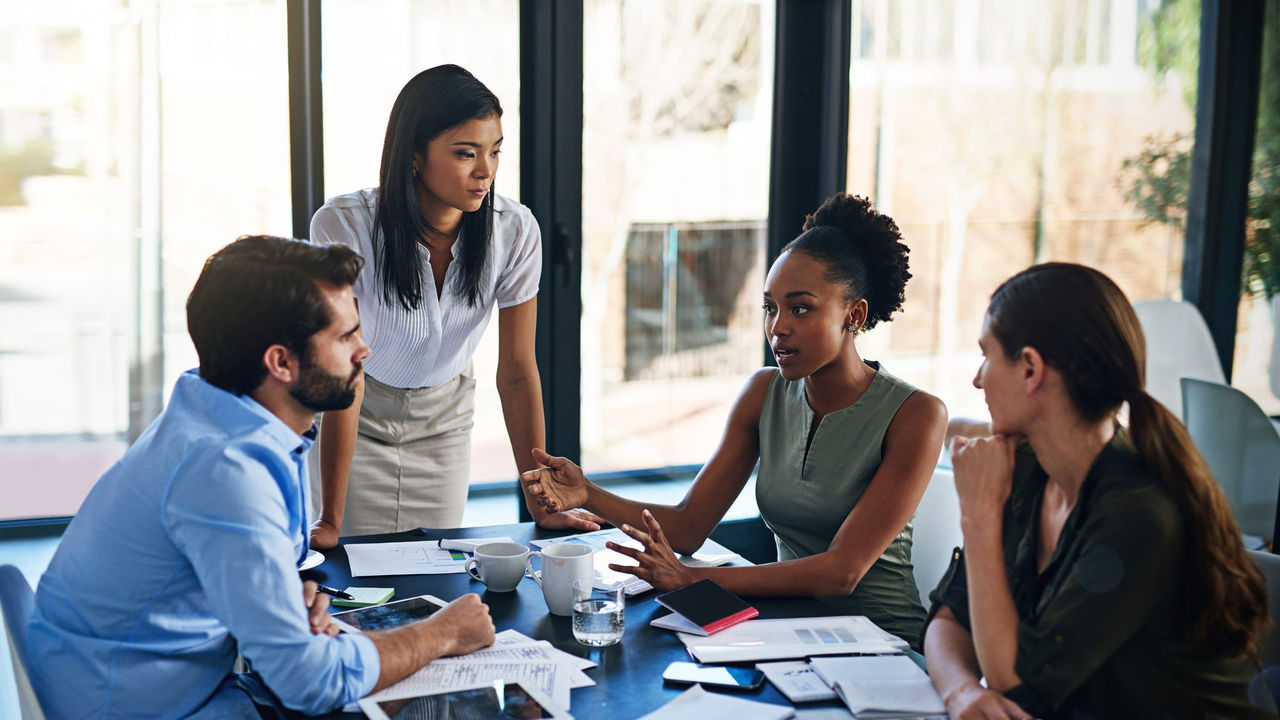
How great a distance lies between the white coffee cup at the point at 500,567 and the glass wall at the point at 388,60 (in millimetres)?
1738

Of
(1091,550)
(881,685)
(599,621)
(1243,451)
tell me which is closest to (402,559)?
(599,621)

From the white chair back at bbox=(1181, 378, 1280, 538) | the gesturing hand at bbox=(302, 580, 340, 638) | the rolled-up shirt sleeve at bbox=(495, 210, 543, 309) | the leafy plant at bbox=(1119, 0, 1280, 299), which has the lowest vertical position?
the white chair back at bbox=(1181, 378, 1280, 538)

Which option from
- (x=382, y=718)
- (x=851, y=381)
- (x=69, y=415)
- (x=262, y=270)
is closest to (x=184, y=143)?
(x=69, y=415)

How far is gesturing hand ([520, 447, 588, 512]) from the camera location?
6.86 feet

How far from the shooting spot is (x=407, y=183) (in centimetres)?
229

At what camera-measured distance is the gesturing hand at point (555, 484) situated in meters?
2.09

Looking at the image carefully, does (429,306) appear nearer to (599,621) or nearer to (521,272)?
(521,272)

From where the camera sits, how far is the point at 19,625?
1437 millimetres

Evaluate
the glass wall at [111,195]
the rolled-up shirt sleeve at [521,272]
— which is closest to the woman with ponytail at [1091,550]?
the rolled-up shirt sleeve at [521,272]

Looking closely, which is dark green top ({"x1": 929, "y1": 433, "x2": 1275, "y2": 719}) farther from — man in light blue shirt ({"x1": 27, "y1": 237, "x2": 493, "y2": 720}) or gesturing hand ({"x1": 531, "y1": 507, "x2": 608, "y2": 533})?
gesturing hand ({"x1": 531, "y1": 507, "x2": 608, "y2": 533})

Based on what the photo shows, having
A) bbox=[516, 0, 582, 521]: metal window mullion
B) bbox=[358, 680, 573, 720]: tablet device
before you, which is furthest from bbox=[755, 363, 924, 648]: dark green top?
bbox=[516, 0, 582, 521]: metal window mullion

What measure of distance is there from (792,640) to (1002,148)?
282 centimetres

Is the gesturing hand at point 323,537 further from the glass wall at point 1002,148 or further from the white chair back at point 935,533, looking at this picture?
the glass wall at point 1002,148

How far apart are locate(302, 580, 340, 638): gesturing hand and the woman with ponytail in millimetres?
818
